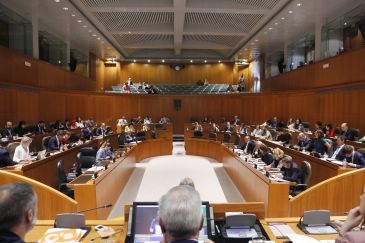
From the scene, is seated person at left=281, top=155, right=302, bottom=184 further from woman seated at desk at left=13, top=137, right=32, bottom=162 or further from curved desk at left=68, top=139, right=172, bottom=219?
woman seated at desk at left=13, top=137, right=32, bottom=162

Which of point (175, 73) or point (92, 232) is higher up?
point (175, 73)

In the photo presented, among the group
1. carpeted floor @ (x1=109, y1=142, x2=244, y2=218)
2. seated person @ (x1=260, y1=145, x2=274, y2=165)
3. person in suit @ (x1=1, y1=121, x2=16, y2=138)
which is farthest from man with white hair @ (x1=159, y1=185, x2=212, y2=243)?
person in suit @ (x1=1, y1=121, x2=16, y2=138)

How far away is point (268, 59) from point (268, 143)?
1270 cm

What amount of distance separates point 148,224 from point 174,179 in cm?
647

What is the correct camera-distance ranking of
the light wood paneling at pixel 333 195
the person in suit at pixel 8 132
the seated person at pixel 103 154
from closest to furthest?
the light wood paneling at pixel 333 195, the seated person at pixel 103 154, the person in suit at pixel 8 132

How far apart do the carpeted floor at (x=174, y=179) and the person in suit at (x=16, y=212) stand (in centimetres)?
458

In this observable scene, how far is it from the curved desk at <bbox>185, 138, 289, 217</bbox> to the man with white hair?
145 inches

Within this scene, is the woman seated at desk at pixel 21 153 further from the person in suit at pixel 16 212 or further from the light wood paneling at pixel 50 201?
the person in suit at pixel 16 212

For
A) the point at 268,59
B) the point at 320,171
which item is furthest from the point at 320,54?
the point at 320,171

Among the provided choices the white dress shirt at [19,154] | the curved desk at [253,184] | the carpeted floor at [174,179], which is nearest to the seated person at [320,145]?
the curved desk at [253,184]

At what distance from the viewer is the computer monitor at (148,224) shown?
2363mm

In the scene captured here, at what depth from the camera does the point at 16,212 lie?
1.61m

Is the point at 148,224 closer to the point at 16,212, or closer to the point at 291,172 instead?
the point at 16,212

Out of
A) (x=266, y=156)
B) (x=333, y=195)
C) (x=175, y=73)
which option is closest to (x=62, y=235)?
(x=333, y=195)
